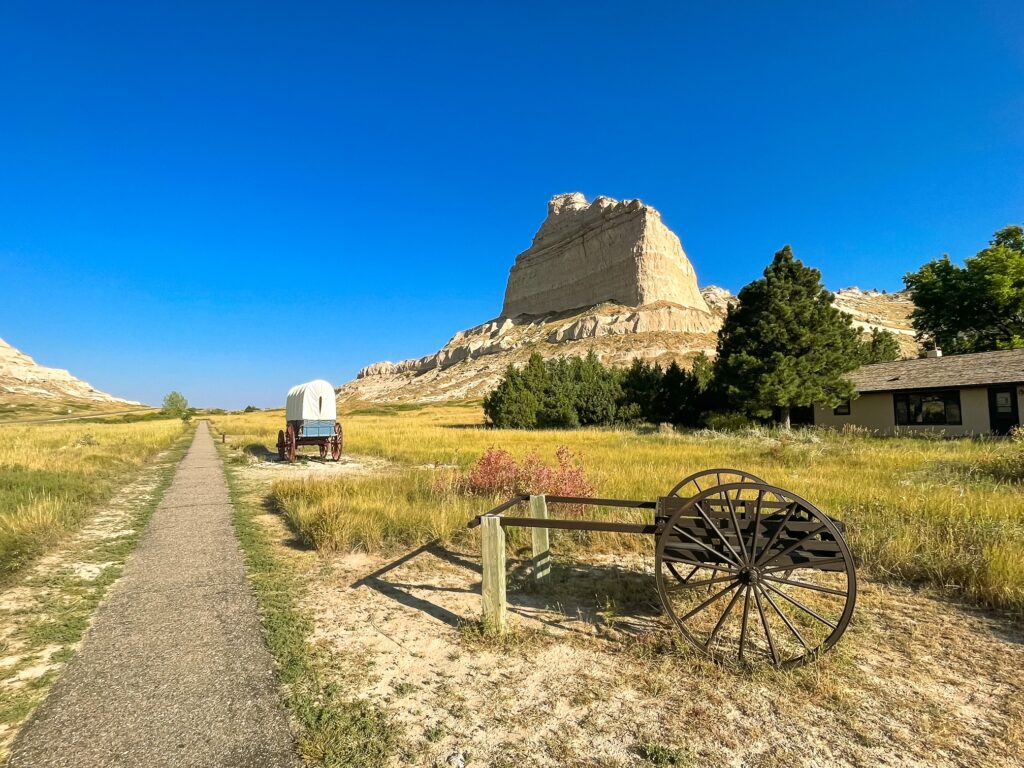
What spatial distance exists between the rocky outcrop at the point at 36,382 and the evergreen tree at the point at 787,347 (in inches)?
6952

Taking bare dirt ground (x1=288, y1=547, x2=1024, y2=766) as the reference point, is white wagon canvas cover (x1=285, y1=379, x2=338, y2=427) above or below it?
above

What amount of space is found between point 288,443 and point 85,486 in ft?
25.1

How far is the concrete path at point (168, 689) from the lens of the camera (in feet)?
9.05

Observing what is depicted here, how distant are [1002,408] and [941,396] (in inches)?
84.9

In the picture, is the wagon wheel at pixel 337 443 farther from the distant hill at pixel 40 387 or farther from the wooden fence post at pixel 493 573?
the distant hill at pixel 40 387

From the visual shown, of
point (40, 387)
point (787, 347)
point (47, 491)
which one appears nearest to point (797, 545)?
point (47, 491)

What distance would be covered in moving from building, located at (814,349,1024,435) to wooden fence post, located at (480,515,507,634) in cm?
2581

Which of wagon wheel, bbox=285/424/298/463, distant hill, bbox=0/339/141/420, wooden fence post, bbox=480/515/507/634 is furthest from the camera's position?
distant hill, bbox=0/339/141/420

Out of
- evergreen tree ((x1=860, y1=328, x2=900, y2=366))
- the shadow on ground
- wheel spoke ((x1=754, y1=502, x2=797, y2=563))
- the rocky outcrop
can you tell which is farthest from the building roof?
the rocky outcrop

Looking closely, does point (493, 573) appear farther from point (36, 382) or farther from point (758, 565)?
point (36, 382)

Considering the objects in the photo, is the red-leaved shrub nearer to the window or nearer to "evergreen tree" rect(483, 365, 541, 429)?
the window

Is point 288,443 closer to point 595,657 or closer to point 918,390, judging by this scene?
point 595,657

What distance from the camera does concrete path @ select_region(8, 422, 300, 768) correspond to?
276 cm

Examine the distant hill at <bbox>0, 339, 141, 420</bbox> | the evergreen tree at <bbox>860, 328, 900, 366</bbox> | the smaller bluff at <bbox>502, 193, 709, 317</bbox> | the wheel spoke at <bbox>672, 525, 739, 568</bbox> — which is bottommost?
the wheel spoke at <bbox>672, 525, 739, 568</bbox>
